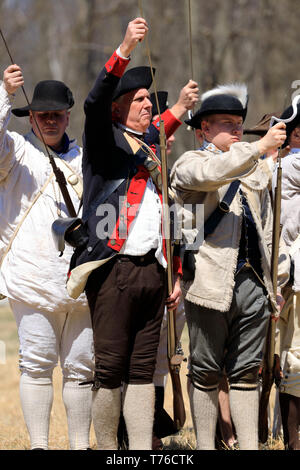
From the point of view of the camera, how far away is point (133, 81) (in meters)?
4.33

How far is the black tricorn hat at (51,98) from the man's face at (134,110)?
0.67 m

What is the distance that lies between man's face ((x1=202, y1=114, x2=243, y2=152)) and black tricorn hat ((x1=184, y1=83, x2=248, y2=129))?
3cm

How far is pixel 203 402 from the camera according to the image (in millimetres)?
4289

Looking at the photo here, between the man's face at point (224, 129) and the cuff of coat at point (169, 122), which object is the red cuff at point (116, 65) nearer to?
the man's face at point (224, 129)

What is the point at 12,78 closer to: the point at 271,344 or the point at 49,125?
the point at 49,125

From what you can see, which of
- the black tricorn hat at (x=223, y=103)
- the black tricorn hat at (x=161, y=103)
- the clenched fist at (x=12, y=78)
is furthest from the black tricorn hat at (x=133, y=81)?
the black tricorn hat at (x=161, y=103)

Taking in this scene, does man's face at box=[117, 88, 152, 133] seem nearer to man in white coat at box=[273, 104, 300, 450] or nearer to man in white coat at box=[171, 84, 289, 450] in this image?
man in white coat at box=[171, 84, 289, 450]

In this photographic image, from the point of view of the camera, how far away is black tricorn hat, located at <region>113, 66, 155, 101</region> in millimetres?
4309

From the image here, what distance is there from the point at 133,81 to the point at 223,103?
18.7 inches

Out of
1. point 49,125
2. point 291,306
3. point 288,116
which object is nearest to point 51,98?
point 49,125

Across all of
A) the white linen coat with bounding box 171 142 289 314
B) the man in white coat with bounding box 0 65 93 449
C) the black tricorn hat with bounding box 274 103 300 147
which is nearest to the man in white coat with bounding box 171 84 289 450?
the white linen coat with bounding box 171 142 289 314

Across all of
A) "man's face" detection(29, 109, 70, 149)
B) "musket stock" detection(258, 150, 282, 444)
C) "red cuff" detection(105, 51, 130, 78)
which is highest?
"red cuff" detection(105, 51, 130, 78)

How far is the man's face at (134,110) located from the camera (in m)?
4.34
